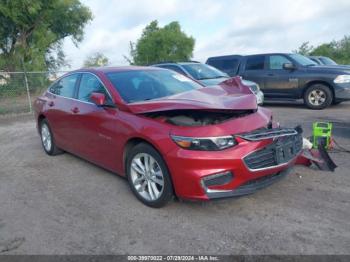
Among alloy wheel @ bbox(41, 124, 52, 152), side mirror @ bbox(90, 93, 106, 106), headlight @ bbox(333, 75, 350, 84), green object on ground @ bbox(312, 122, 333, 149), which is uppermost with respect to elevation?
side mirror @ bbox(90, 93, 106, 106)

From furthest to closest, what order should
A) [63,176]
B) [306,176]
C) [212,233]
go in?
[63,176], [306,176], [212,233]

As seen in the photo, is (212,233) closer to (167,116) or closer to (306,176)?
(167,116)

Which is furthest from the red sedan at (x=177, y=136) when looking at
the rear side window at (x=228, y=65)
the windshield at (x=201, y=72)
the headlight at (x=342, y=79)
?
the rear side window at (x=228, y=65)

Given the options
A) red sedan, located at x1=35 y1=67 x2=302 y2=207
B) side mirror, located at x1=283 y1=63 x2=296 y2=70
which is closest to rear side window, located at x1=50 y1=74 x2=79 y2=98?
red sedan, located at x1=35 y1=67 x2=302 y2=207

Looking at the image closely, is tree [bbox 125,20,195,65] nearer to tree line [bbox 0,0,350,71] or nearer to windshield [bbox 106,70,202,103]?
tree line [bbox 0,0,350,71]

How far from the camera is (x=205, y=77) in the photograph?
1006 cm

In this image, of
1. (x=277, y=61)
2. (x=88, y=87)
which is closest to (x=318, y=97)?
(x=277, y=61)

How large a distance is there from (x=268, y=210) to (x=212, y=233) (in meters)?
0.78

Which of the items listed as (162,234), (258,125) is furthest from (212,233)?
(258,125)

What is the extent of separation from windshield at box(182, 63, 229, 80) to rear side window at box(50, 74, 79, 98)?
4.70 metres

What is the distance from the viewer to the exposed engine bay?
373 cm

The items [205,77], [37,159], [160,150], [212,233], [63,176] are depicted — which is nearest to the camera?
[212,233]

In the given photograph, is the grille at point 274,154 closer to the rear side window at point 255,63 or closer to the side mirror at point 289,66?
the side mirror at point 289,66

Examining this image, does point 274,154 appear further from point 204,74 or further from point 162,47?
point 162,47
